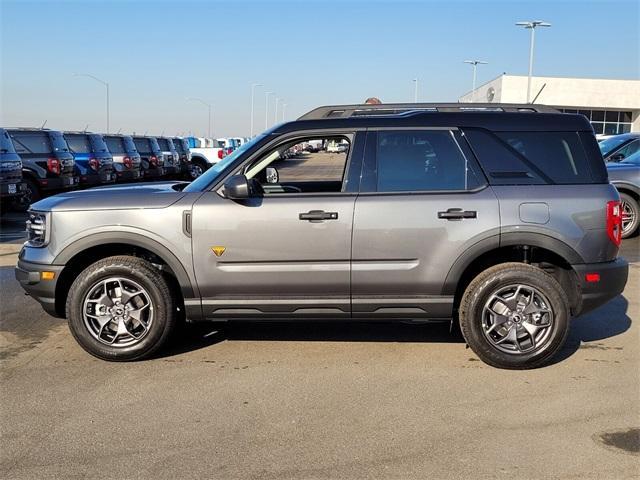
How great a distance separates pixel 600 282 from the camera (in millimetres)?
4785

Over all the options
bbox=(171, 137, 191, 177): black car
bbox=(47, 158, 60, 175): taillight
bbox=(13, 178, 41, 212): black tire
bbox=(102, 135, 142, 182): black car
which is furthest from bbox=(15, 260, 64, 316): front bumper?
bbox=(171, 137, 191, 177): black car

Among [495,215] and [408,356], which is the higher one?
[495,215]

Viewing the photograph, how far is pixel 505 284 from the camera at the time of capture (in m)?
4.75

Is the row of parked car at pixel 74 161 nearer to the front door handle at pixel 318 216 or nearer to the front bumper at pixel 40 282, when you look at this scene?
the front bumper at pixel 40 282

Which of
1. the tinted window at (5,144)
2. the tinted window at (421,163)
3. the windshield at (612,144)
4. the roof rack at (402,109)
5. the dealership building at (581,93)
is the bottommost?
the tinted window at (421,163)

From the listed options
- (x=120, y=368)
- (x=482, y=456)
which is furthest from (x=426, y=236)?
(x=120, y=368)

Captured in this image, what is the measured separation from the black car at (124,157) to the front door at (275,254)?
53.5 ft

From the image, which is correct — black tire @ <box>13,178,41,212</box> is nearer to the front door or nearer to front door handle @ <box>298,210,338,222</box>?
the front door

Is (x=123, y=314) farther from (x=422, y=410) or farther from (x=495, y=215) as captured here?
(x=495, y=215)

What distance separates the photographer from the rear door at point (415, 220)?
4711 mm

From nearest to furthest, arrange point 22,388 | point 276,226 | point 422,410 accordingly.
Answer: point 422,410, point 22,388, point 276,226

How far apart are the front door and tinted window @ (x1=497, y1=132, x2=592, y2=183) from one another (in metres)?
1.35

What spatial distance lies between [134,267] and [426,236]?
7.23 ft

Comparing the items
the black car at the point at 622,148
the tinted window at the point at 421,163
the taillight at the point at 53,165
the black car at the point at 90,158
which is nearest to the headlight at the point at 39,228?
the tinted window at the point at 421,163
